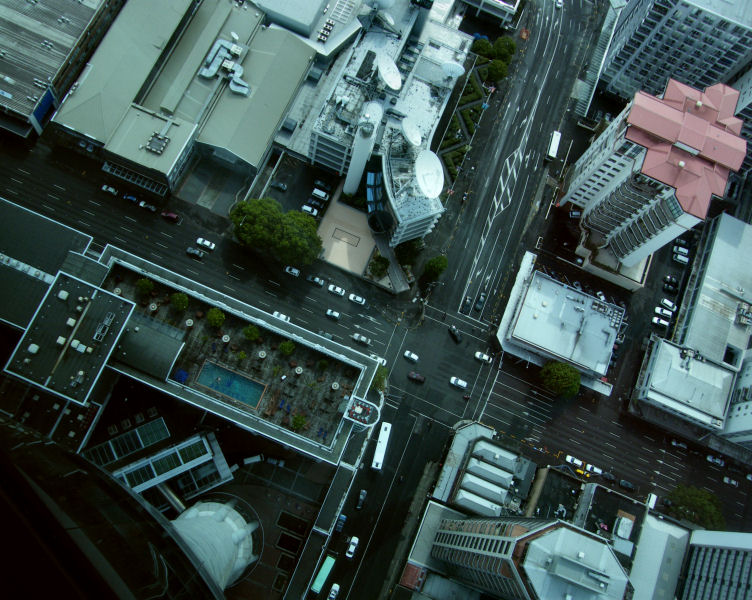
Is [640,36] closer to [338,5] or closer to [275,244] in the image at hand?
[338,5]

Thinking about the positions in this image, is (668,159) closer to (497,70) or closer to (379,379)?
(497,70)

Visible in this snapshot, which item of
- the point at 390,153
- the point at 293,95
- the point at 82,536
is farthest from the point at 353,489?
the point at 82,536

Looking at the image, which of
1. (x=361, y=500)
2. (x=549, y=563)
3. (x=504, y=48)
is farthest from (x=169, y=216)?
(x=549, y=563)

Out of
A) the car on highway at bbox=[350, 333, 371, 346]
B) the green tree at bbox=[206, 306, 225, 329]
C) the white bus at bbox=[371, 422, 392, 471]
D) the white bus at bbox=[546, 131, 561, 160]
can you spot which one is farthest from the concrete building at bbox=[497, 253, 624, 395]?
the green tree at bbox=[206, 306, 225, 329]

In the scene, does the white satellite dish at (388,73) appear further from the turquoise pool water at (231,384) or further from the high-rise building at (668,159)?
the turquoise pool water at (231,384)

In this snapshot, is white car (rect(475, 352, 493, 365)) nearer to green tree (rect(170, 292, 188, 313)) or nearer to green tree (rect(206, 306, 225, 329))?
green tree (rect(206, 306, 225, 329))

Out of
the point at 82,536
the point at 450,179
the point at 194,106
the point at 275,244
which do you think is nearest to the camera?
the point at 82,536
